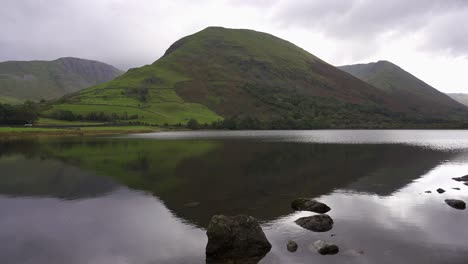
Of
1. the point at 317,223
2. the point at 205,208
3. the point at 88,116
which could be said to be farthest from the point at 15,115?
the point at 317,223

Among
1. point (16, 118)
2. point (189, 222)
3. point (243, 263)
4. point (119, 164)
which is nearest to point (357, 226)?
point (243, 263)

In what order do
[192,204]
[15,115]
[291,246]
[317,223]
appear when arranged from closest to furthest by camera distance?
[291,246]
[317,223]
[192,204]
[15,115]

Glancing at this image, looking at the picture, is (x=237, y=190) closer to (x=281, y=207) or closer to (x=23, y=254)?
(x=281, y=207)

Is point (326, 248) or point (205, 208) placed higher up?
point (326, 248)

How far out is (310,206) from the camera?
105 ft

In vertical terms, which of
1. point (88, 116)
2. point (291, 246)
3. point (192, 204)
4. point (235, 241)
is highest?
point (88, 116)

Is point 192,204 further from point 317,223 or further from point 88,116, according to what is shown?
point 88,116

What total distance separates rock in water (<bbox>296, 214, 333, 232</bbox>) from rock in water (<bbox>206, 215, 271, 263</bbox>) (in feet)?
17.2

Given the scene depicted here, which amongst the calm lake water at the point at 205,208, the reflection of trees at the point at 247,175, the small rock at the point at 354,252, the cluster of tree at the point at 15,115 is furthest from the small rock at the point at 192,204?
the cluster of tree at the point at 15,115

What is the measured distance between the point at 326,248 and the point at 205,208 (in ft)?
45.6

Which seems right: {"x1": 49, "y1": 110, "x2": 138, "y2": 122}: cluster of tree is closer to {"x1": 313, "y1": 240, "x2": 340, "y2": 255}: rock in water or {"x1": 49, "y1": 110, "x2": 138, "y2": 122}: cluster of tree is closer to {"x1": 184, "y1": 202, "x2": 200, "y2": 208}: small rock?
{"x1": 184, "y1": 202, "x2": 200, "y2": 208}: small rock

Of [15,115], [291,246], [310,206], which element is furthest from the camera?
[15,115]

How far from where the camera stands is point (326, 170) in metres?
56.2

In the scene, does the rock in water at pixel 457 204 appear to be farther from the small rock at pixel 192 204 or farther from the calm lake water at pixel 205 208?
the small rock at pixel 192 204
